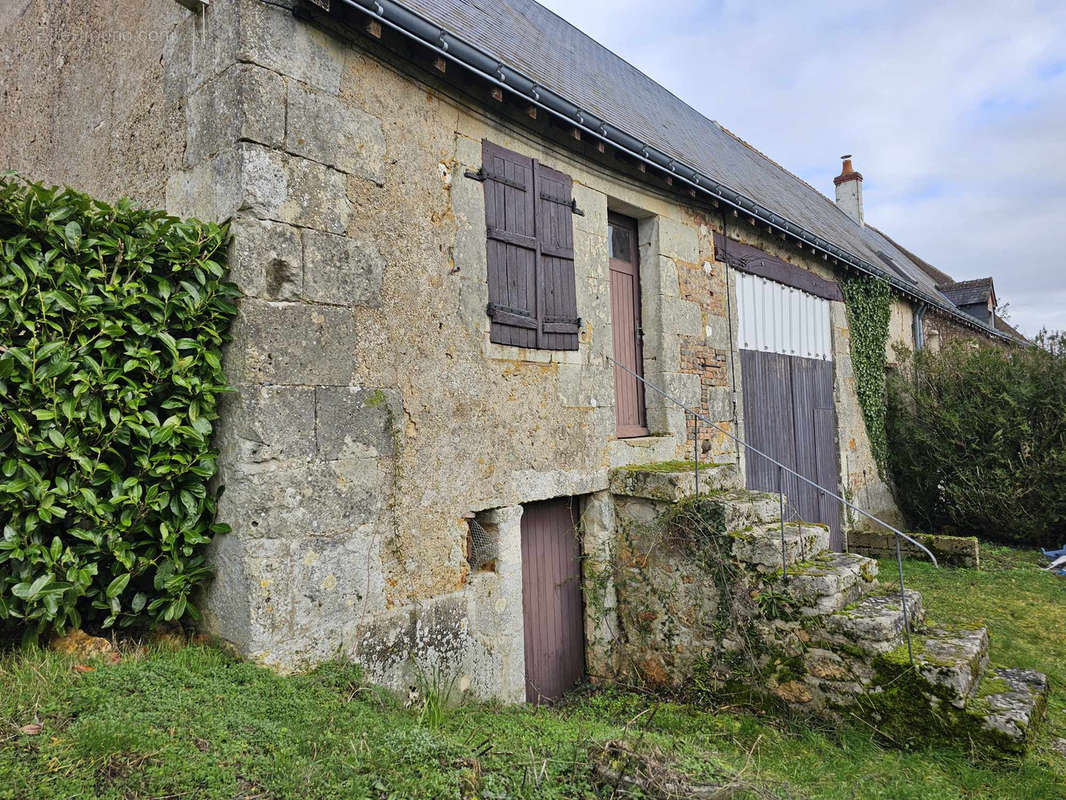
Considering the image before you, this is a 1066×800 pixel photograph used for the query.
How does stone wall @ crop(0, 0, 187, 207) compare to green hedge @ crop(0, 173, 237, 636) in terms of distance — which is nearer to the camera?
green hedge @ crop(0, 173, 237, 636)

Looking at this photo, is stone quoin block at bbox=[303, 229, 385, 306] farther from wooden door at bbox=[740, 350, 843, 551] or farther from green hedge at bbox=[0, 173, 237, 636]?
wooden door at bbox=[740, 350, 843, 551]

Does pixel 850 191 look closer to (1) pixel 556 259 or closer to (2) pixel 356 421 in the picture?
(1) pixel 556 259

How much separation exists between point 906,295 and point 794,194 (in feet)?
8.61

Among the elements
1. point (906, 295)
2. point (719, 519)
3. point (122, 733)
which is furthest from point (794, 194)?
point (122, 733)

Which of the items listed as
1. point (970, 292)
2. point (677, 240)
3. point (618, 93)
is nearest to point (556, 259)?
point (677, 240)

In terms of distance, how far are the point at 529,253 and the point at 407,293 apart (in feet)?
4.06

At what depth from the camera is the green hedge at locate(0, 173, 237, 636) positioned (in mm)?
2748

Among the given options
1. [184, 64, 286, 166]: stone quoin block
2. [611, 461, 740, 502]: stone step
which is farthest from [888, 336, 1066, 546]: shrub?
[184, 64, 286, 166]: stone quoin block

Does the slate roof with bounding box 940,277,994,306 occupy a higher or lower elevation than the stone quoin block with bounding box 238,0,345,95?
higher

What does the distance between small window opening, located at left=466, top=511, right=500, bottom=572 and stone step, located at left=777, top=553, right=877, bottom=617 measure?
6.42ft

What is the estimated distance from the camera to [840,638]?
14.0ft

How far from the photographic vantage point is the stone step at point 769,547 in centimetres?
464

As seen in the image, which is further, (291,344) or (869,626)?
(869,626)

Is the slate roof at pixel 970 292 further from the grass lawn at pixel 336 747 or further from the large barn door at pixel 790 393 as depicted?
the grass lawn at pixel 336 747
